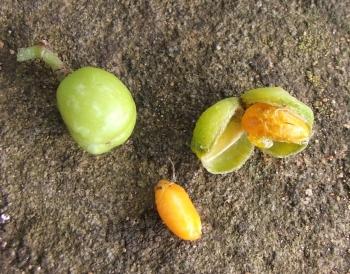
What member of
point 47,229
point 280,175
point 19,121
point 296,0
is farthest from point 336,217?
point 19,121

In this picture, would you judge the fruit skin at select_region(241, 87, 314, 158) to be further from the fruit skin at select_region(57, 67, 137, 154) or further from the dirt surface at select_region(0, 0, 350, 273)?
the fruit skin at select_region(57, 67, 137, 154)

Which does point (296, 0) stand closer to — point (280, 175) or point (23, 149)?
point (280, 175)

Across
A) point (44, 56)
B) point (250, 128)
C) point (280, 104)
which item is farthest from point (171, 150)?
point (44, 56)

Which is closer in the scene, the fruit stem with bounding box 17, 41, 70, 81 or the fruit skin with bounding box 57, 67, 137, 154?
the fruit skin with bounding box 57, 67, 137, 154

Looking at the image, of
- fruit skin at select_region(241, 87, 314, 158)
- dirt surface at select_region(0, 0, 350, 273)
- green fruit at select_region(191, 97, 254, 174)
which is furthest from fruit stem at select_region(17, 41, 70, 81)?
fruit skin at select_region(241, 87, 314, 158)

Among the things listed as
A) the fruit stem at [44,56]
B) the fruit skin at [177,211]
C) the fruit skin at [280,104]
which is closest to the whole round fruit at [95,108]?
the fruit stem at [44,56]

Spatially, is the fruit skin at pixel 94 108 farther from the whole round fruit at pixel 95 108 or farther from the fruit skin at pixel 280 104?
the fruit skin at pixel 280 104

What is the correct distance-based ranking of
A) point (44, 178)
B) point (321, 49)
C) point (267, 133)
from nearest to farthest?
1. point (267, 133)
2. point (44, 178)
3. point (321, 49)

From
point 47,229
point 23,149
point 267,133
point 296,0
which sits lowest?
point 47,229
